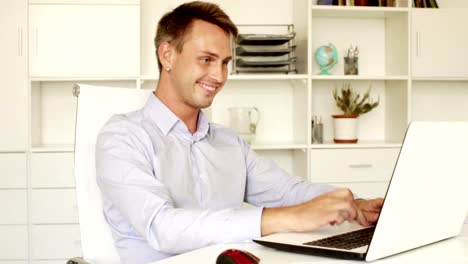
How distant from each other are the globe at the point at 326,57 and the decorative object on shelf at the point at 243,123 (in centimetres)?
45

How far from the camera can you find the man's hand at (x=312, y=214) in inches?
50.1

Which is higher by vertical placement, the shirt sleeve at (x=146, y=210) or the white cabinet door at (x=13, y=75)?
the white cabinet door at (x=13, y=75)

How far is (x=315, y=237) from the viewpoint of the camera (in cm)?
127

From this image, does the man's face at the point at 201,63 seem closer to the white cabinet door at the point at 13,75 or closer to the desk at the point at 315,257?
the desk at the point at 315,257

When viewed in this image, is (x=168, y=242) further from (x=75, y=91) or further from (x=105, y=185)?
(x=75, y=91)

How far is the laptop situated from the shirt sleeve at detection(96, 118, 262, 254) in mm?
98

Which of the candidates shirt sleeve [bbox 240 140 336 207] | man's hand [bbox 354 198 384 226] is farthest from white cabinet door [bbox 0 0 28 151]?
man's hand [bbox 354 198 384 226]

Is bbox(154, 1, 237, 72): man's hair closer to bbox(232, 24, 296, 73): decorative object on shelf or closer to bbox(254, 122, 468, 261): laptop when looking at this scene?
bbox(254, 122, 468, 261): laptop

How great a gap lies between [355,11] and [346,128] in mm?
658

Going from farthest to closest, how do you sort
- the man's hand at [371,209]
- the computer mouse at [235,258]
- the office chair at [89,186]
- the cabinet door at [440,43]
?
the cabinet door at [440,43] < the office chair at [89,186] < the man's hand at [371,209] < the computer mouse at [235,258]

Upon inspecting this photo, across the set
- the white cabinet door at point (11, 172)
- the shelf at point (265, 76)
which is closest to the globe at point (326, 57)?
the shelf at point (265, 76)

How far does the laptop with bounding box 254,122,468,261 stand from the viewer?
3.51 feet

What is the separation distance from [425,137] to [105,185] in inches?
31.1

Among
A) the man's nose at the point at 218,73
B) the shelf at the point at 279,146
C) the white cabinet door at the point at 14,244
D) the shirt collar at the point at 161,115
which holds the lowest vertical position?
the white cabinet door at the point at 14,244
